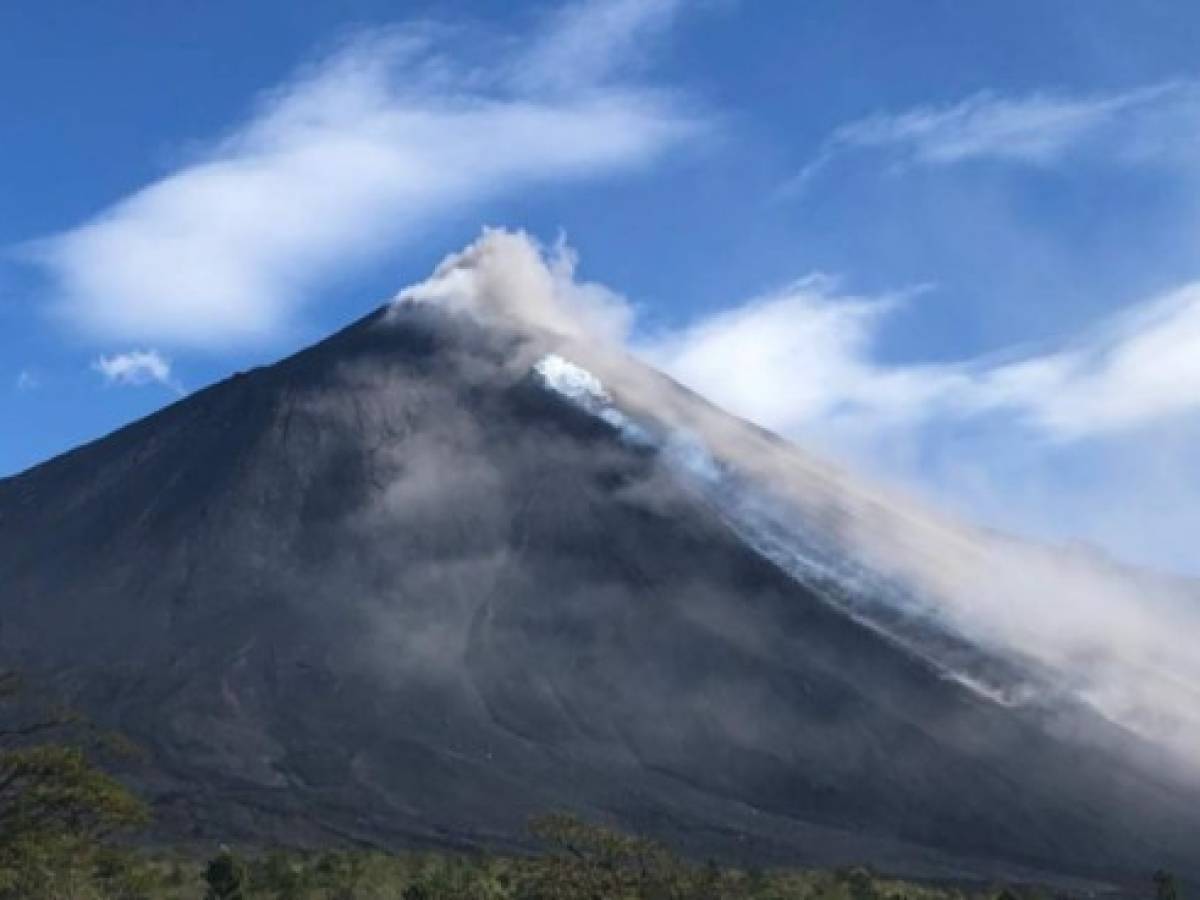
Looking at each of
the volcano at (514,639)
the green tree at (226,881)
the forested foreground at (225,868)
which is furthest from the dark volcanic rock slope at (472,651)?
the green tree at (226,881)

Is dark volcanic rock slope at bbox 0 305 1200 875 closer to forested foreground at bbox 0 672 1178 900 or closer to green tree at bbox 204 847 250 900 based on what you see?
forested foreground at bbox 0 672 1178 900

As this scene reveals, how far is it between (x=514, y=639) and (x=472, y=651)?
411 cm

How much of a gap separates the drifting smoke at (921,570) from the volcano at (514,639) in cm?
88

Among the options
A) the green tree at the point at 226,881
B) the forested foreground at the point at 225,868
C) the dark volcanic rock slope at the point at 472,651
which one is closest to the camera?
the forested foreground at the point at 225,868

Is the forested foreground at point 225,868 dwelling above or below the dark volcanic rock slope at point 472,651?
below

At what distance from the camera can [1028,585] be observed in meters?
172

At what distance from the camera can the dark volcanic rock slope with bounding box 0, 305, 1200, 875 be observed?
347 ft

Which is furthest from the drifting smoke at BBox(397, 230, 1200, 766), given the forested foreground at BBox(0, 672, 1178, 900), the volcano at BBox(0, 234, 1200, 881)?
the forested foreground at BBox(0, 672, 1178, 900)

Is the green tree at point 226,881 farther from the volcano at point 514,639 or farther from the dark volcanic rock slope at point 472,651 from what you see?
the dark volcanic rock slope at point 472,651

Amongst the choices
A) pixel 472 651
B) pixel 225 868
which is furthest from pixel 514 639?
pixel 225 868

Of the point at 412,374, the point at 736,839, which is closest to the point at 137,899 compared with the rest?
the point at 736,839

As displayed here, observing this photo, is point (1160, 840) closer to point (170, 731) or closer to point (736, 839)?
point (736, 839)

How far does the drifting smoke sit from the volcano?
0.88m

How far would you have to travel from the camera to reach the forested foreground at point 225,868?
18578 millimetres
